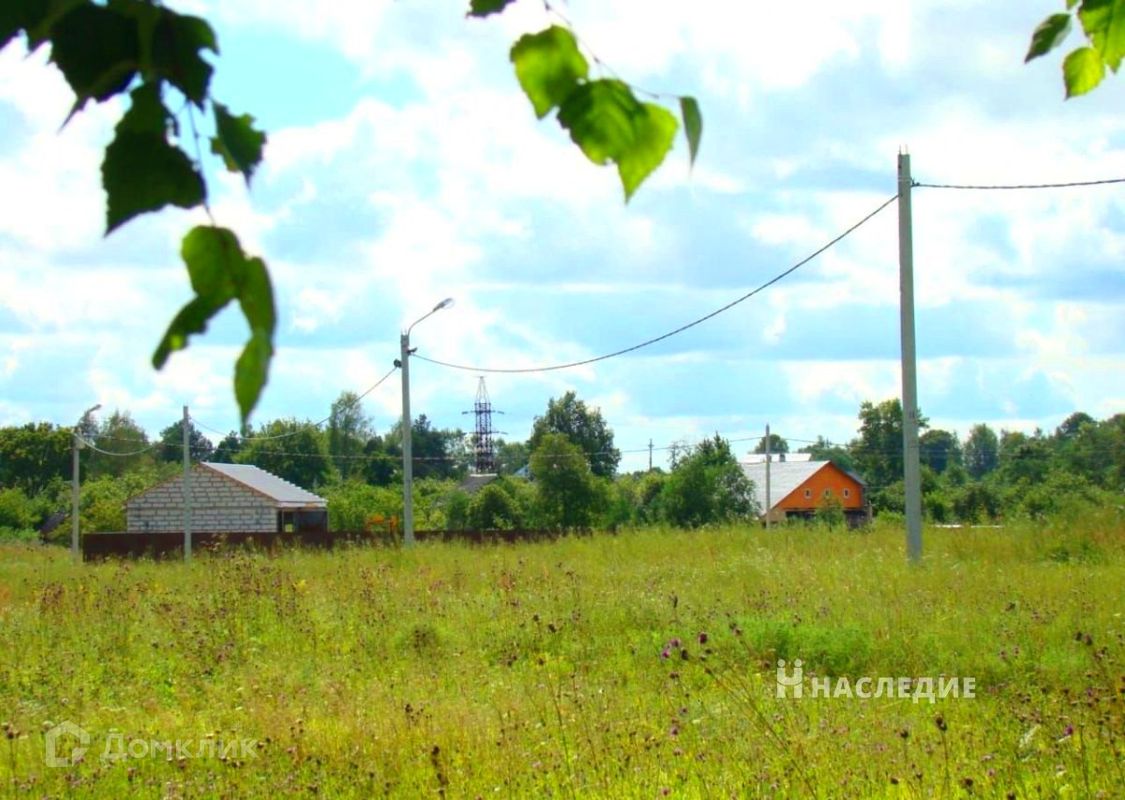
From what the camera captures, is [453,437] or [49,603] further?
[453,437]

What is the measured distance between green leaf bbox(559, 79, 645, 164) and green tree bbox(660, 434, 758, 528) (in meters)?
41.2

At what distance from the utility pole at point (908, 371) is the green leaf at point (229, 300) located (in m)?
13.8

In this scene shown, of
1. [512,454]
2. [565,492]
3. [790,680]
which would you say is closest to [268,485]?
[565,492]

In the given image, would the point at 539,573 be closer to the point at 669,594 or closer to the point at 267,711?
the point at 669,594

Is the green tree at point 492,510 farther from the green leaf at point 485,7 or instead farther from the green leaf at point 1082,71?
the green leaf at point 485,7

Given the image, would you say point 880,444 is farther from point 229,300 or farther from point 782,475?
point 229,300

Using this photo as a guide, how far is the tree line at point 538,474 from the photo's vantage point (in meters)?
44.4

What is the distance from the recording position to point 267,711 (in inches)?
284

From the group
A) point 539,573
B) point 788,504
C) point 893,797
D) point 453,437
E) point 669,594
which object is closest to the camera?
point 893,797

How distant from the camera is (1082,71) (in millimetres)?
2285

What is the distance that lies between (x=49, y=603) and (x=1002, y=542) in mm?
11097

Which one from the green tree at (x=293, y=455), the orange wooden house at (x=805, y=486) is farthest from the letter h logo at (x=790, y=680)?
the green tree at (x=293, y=455)

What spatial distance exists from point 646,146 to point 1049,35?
1.31 metres

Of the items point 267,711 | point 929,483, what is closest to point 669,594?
point 267,711
